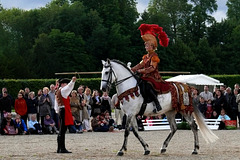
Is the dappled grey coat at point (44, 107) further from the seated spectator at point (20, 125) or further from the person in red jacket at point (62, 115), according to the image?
the person in red jacket at point (62, 115)

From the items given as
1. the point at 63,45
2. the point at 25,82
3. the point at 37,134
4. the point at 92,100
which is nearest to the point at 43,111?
the point at 37,134

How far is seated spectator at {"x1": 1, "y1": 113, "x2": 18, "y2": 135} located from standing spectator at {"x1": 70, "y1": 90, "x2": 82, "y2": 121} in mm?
2525

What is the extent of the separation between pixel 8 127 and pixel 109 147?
22.5 feet

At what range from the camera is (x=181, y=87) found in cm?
1670

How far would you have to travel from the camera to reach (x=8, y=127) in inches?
926

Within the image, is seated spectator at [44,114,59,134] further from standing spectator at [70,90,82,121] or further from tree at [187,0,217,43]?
tree at [187,0,217,43]

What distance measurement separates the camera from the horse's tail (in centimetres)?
1639

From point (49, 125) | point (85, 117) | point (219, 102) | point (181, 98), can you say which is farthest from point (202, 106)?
point (181, 98)

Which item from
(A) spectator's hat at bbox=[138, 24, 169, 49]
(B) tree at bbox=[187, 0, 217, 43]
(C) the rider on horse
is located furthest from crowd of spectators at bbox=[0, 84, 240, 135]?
(B) tree at bbox=[187, 0, 217, 43]

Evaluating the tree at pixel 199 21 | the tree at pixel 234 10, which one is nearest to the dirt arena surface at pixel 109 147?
the tree at pixel 199 21

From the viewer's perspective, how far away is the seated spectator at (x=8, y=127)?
23.4 metres

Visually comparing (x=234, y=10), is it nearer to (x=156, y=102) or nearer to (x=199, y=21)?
(x=199, y=21)

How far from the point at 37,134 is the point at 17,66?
45533 mm

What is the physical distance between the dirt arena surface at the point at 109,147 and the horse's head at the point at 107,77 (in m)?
1.64
